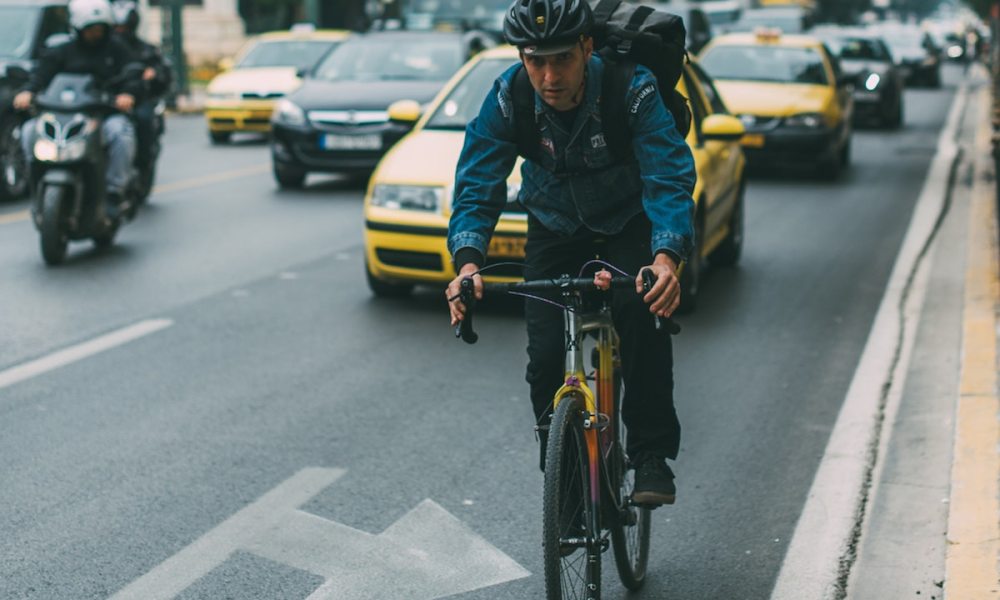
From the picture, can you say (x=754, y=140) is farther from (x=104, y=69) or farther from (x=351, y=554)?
(x=351, y=554)

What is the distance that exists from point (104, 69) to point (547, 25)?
8.65m

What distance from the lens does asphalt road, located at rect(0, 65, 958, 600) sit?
5.31 metres

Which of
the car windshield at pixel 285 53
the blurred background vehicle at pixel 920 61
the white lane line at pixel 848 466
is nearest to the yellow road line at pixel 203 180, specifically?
the car windshield at pixel 285 53

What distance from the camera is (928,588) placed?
500 centimetres

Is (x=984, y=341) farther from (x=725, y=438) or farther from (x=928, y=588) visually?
(x=928, y=588)

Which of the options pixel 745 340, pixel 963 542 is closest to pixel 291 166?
pixel 745 340

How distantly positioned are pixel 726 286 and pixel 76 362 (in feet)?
14.6

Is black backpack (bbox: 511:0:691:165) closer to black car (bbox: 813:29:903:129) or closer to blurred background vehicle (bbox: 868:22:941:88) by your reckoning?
black car (bbox: 813:29:903:129)

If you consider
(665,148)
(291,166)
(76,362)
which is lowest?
(291,166)

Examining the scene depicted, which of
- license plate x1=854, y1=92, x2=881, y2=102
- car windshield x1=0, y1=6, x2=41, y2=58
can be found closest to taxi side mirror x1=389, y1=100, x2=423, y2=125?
car windshield x1=0, y1=6, x2=41, y2=58

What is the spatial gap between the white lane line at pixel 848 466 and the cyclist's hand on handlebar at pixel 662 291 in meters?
1.25

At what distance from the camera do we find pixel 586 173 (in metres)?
4.46

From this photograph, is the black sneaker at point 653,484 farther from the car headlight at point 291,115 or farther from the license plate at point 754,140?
the license plate at point 754,140

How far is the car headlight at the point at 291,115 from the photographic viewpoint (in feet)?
53.9
